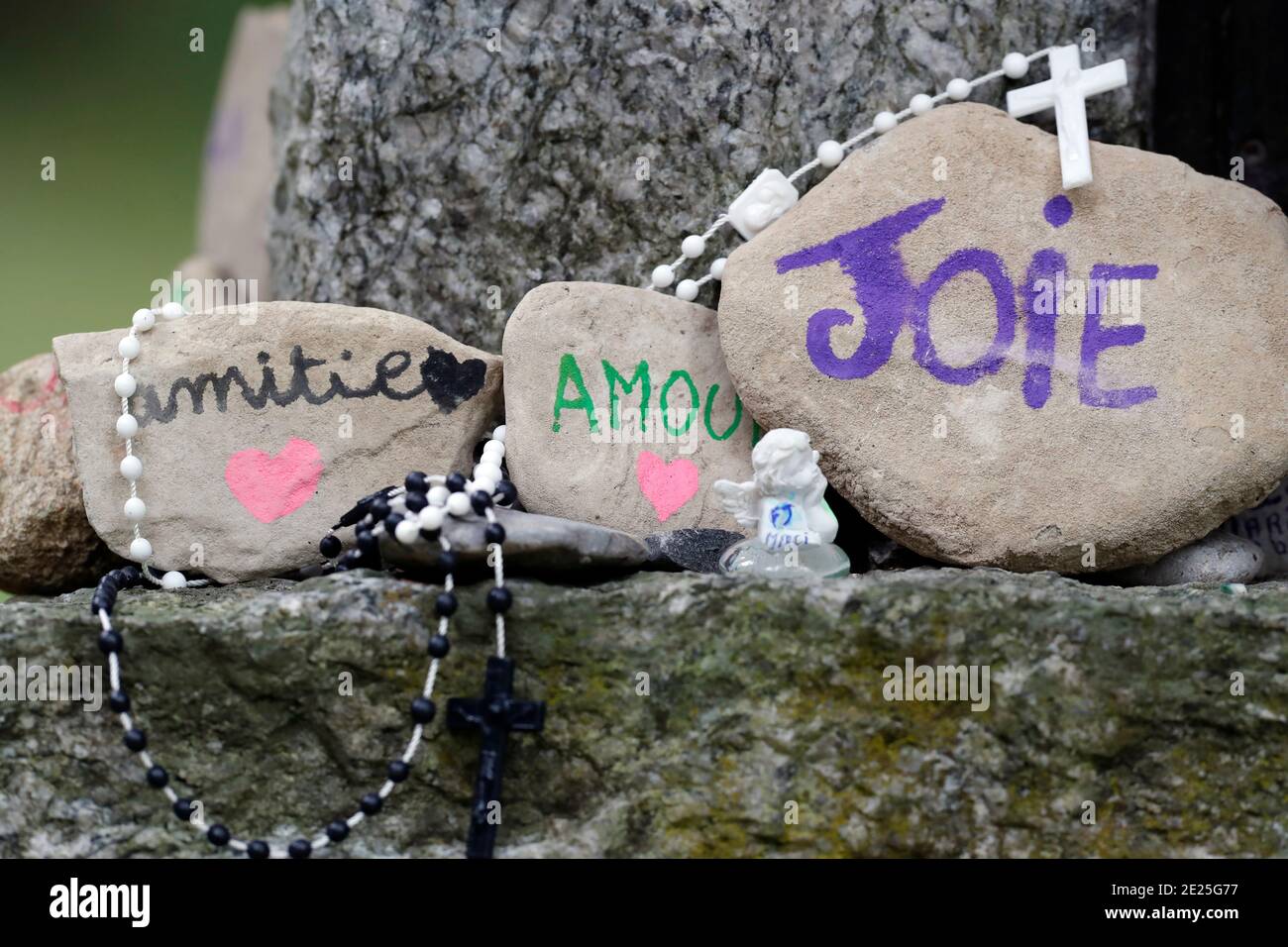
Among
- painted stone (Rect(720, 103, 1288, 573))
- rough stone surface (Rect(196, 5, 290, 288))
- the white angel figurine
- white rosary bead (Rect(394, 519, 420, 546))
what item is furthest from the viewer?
rough stone surface (Rect(196, 5, 290, 288))

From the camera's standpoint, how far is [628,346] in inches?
105

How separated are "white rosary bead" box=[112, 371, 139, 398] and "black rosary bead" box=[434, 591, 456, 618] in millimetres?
827

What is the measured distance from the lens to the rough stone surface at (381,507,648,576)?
2182 millimetres

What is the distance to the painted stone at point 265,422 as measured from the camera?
8.42 feet

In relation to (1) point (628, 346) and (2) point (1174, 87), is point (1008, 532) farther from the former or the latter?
(2) point (1174, 87)

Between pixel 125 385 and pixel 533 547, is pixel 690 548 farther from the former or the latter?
pixel 125 385

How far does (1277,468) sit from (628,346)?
4.06 ft

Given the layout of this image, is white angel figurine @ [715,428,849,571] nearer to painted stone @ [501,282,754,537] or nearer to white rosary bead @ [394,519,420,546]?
painted stone @ [501,282,754,537]

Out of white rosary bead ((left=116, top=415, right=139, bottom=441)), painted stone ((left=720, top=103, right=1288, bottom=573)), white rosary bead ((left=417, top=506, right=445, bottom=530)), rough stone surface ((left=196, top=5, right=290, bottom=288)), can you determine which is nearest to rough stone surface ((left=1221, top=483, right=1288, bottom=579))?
painted stone ((left=720, top=103, right=1288, bottom=573))

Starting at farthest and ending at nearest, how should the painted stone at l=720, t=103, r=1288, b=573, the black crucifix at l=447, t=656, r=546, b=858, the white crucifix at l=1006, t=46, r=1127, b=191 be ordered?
the white crucifix at l=1006, t=46, r=1127, b=191 → the painted stone at l=720, t=103, r=1288, b=573 → the black crucifix at l=447, t=656, r=546, b=858

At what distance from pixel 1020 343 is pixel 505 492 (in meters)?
1.01

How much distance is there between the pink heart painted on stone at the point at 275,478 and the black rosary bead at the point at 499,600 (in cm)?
61

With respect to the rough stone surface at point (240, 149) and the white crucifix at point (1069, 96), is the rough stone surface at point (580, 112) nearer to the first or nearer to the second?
the white crucifix at point (1069, 96)

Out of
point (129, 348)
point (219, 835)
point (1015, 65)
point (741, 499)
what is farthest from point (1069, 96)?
point (219, 835)
